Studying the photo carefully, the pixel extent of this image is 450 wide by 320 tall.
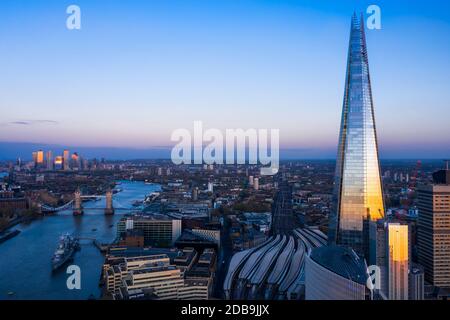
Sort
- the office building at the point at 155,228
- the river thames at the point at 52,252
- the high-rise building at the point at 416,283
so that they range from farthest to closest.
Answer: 1. the office building at the point at 155,228
2. the river thames at the point at 52,252
3. the high-rise building at the point at 416,283

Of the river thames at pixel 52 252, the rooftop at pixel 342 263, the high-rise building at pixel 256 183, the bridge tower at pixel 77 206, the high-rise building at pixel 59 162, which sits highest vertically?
the high-rise building at pixel 59 162

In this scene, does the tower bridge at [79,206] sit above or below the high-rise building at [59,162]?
below

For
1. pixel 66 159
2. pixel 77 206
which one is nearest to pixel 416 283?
pixel 66 159

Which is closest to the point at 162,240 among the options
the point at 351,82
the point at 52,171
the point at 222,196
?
the point at 222,196

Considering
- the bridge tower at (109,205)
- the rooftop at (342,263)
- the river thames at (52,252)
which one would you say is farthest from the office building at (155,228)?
the rooftop at (342,263)

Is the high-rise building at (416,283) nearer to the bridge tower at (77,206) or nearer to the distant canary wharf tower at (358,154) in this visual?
the distant canary wharf tower at (358,154)

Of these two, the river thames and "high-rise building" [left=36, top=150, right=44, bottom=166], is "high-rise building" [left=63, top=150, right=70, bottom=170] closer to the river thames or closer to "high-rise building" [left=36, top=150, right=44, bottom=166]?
"high-rise building" [left=36, top=150, right=44, bottom=166]

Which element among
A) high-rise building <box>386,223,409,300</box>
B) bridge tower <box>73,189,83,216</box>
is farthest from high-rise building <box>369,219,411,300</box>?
bridge tower <box>73,189,83,216</box>
